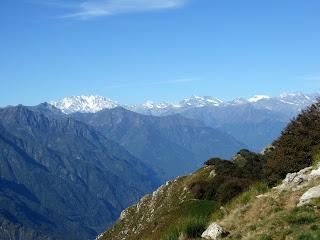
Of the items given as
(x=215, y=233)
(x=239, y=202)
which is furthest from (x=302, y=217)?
(x=239, y=202)

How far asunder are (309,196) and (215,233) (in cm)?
379

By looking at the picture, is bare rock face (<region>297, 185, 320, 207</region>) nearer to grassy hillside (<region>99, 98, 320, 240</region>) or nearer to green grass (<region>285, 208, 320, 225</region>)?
grassy hillside (<region>99, 98, 320, 240</region>)

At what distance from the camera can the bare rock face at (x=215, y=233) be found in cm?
1794

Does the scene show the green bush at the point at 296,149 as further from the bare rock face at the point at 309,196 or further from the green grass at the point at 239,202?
the bare rock face at the point at 309,196

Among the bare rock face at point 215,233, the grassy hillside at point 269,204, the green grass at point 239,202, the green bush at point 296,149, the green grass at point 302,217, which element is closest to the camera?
the green grass at point 302,217

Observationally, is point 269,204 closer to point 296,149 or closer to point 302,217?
point 302,217

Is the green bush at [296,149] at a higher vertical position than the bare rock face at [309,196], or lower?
lower

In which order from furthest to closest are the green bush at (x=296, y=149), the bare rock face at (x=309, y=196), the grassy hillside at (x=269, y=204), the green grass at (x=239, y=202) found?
the green bush at (x=296, y=149), the green grass at (x=239, y=202), the bare rock face at (x=309, y=196), the grassy hillside at (x=269, y=204)

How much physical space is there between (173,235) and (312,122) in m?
21.2

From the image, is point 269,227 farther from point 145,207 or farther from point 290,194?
point 145,207

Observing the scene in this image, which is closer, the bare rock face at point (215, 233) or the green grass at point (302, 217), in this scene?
the green grass at point (302, 217)

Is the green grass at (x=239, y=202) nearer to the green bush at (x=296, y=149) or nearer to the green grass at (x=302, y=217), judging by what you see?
the green grass at (x=302, y=217)

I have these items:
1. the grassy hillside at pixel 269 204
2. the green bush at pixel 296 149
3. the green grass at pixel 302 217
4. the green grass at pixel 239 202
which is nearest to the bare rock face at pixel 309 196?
the grassy hillside at pixel 269 204

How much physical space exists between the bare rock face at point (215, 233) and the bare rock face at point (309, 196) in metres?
2.94
